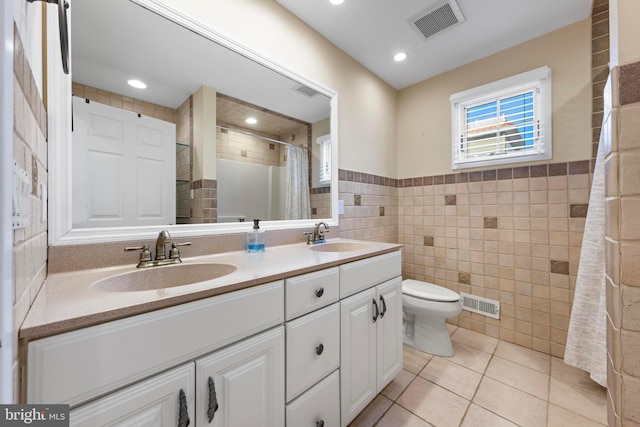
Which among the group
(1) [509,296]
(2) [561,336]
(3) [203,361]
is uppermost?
(3) [203,361]

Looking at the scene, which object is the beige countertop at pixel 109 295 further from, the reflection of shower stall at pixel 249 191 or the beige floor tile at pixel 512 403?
the beige floor tile at pixel 512 403

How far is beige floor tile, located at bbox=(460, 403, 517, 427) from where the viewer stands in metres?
1.21

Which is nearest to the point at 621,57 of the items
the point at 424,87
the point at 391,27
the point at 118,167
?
the point at 118,167

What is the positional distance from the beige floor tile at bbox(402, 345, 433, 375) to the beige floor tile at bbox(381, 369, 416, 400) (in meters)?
0.06

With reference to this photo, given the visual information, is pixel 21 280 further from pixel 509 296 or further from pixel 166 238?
pixel 509 296

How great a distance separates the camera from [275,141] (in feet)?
5.21

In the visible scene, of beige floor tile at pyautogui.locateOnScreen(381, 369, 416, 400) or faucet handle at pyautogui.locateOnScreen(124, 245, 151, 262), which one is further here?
beige floor tile at pyautogui.locateOnScreen(381, 369, 416, 400)

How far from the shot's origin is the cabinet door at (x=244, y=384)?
0.68 metres

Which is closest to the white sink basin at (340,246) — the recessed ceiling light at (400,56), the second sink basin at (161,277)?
the second sink basin at (161,277)

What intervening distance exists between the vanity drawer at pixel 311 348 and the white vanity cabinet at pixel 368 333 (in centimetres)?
6

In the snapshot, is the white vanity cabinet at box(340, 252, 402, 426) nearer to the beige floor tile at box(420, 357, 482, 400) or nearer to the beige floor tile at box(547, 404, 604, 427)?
the beige floor tile at box(420, 357, 482, 400)

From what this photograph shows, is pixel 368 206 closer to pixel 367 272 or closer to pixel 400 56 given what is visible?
pixel 367 272

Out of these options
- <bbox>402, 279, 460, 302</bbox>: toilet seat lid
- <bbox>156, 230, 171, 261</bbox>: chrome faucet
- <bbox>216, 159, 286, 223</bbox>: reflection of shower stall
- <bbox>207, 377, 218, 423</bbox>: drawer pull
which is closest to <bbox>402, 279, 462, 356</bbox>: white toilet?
<bbox>402, 279, 460, 302</bbox>: toilet seat lid

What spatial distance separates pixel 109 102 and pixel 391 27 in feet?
5.87
